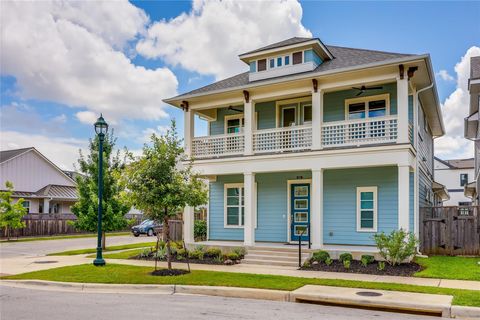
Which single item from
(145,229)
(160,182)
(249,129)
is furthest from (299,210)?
(145,229)

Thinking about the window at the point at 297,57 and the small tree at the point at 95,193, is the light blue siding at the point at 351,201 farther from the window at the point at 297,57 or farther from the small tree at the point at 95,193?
the small tree at the point at 95,193

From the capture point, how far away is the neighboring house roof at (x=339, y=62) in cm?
1526

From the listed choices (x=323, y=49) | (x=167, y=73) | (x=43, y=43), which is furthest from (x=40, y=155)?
(x=323, y=49)

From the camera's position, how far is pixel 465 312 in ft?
26.2

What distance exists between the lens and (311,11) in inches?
692

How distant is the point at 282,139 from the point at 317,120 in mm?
1900

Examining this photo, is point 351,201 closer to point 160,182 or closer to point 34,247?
point 160,182

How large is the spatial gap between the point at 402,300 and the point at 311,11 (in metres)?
12.4

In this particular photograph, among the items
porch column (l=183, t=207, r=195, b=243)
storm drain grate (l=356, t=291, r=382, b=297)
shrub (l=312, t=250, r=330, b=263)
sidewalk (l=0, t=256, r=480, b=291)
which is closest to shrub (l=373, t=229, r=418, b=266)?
sidewalk (l=0, t=256, r=480, b=291)

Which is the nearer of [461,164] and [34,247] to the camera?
[34,247]

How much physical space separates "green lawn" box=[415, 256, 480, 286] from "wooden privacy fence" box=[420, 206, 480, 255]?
2.25 feet

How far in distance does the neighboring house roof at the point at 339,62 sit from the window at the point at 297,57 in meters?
0.77

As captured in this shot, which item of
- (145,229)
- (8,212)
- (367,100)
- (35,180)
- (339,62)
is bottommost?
(145,229)

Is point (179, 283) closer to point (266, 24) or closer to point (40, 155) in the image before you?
point (266, 24)
